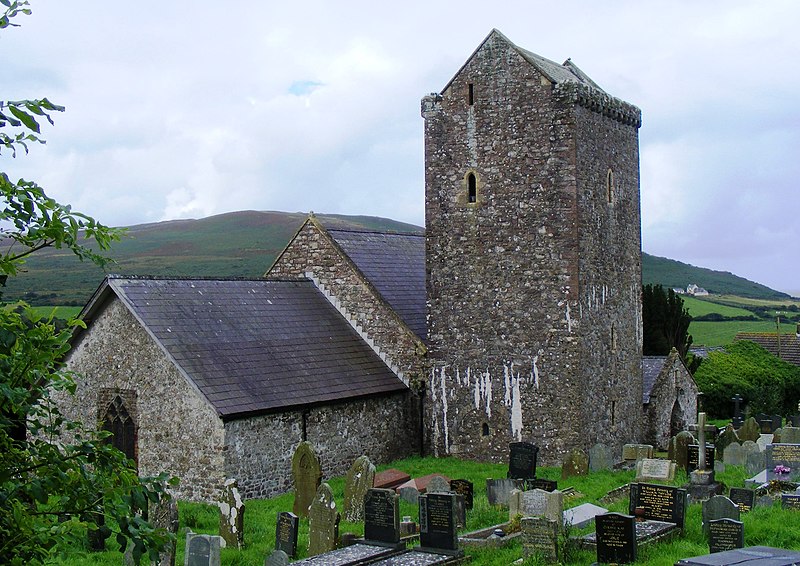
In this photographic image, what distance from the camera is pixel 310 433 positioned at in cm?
2114

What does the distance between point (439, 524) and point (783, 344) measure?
4232 cm

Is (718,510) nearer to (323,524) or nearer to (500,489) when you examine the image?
(500,489)

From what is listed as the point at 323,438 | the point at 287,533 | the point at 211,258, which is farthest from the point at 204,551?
the point at 211,258

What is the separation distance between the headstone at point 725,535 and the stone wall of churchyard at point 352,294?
1206 cm

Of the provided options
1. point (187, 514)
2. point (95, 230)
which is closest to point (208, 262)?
point (187, 514)

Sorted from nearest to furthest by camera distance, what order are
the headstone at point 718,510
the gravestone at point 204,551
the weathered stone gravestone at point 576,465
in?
the gravestone at point 204,551 → the headstone at point 718,510 → the weathered stone gravestone at point 576,465

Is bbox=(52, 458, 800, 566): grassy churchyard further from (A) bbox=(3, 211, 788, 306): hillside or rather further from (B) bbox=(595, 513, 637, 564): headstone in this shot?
(A) bbox=(3, 211, 788, 306): hillside

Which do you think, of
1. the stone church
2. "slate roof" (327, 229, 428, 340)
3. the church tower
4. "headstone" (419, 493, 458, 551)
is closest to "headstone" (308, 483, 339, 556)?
"headstone" (419, 493, 458, 551)

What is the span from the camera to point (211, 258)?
367 feet

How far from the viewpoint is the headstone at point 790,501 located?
15469 millimetres

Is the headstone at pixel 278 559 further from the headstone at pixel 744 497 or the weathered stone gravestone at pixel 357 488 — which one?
the headstone at pixel 744 497

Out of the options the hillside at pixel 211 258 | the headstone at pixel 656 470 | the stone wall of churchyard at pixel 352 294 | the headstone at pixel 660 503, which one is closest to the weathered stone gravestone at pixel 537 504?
the headstone at pixel 660 503

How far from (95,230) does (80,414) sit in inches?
621

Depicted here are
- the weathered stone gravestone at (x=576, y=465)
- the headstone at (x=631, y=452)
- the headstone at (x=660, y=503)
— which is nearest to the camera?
the headstone at (x=660, y=503)
